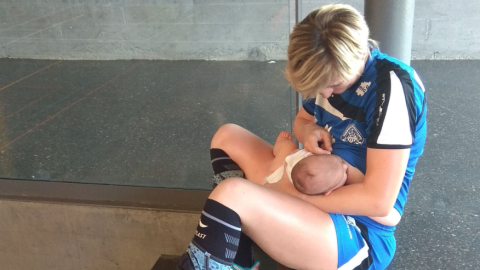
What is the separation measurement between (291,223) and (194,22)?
1.80 metres

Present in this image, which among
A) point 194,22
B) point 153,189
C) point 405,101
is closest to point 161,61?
point 194,22

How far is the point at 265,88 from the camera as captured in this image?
262 cm

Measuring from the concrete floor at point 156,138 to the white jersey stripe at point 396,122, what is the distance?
1.82 feet

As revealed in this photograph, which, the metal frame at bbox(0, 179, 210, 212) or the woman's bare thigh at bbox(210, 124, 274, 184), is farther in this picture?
the metal frame at bbox(0, 179, 210, 212)

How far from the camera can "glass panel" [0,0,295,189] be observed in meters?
2.38

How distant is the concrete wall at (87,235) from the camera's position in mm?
1960

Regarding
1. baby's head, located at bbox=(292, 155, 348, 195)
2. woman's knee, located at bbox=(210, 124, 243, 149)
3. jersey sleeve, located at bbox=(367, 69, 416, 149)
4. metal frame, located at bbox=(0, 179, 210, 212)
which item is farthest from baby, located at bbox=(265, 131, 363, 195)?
metal frame, located at bbox=(0, 179, 210, 212)

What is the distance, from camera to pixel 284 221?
1.21 m

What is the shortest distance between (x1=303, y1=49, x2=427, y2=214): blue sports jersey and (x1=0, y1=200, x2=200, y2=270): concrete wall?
818 millimetres

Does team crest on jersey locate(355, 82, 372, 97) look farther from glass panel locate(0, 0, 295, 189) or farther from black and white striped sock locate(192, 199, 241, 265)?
glass panel locate(0, 0, 295, 189)

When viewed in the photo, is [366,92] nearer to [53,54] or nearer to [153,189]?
[153,189]

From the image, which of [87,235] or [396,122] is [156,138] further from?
[396,122]

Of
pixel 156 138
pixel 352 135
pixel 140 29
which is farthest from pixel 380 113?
pixel 140 29

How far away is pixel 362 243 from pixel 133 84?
2.08 meters
